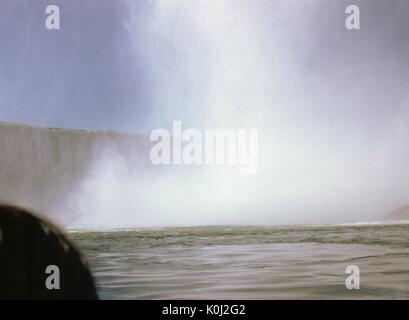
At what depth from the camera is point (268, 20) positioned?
11.6ft

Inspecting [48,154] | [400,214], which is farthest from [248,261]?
[48,154]

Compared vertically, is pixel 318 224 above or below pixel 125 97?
below

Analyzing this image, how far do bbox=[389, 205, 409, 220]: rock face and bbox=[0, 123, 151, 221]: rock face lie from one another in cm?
160

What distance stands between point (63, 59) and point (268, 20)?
1.34m

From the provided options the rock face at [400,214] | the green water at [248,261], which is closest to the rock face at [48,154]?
the green water at [248,261]

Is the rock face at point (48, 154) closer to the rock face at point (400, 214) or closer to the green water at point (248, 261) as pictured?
the green water at point (248, 261)

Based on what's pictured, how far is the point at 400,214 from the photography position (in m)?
3.54

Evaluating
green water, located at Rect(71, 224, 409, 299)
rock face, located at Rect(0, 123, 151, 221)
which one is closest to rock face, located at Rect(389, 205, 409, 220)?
green water, located at Rect(71, 224, 409, 299)

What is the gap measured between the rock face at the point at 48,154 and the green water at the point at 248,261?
0.36m

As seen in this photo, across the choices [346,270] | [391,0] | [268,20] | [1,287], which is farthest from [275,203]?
[1,287]
